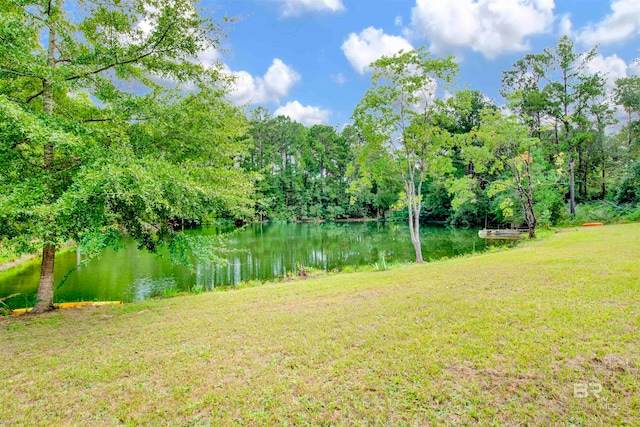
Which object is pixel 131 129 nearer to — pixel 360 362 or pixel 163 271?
pixel 360 362

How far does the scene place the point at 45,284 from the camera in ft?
22.3

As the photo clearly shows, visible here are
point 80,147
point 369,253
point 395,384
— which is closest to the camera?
point 395,384

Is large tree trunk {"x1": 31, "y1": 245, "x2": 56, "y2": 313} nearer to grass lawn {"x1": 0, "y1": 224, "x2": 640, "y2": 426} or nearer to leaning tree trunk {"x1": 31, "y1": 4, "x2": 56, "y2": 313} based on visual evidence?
leaning tree trunk {"x1": 31, "y1": 4, "x2": 56, "y2": 313}

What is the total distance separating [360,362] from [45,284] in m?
7.40

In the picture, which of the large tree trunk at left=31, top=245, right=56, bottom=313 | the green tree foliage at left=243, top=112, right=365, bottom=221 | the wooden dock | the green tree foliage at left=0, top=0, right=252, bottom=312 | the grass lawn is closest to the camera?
the grass lawn

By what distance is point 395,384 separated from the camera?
292 centimetres

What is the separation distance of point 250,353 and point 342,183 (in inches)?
2156

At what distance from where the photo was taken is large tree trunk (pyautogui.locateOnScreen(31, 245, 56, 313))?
6715mm

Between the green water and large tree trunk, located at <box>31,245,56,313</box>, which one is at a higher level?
large tree trunk, located at <box>31,245,56,313</box>

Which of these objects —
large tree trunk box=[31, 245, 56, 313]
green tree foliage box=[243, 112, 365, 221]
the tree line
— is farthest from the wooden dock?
green tree foliage box=[243, 112, 365, 221]

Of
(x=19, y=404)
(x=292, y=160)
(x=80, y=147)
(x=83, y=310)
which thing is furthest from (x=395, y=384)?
(x=292, y=160)

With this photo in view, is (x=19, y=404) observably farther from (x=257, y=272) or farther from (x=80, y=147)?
(x=257, y=272)

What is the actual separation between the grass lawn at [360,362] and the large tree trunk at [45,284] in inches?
32.7

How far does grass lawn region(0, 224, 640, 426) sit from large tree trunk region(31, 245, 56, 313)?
0.83m
